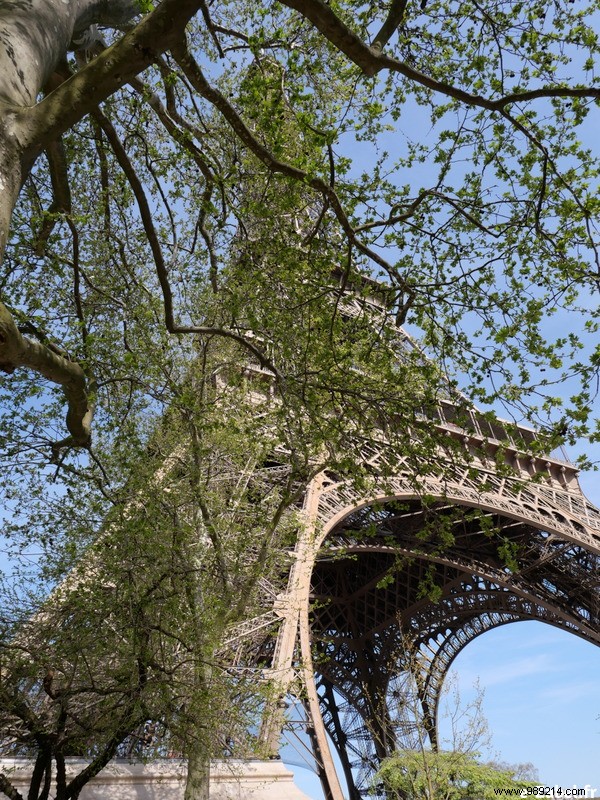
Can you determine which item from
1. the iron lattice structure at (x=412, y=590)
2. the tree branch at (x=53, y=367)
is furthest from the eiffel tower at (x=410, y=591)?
the tree branch at (x=53, y=367)

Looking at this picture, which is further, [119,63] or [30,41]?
[119,63]

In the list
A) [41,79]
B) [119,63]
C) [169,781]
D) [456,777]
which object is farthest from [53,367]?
[456,777]

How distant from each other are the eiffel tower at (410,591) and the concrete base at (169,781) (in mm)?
874

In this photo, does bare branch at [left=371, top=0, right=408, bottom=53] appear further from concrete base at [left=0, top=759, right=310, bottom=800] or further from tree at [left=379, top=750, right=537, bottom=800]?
tree at [left=379, top=750, right=537, bottom=800]

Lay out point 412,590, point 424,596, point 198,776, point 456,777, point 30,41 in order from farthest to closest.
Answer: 1. point 412,590
2. point 424,596
3. point 456,777
4. point 198,776
5. point 30,41

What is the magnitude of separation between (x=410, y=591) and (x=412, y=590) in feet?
0.83

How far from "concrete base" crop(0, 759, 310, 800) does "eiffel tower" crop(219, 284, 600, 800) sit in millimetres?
874

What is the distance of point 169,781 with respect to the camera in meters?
11.1

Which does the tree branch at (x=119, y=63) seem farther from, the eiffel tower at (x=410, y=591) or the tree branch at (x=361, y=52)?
the eiffel tower at (x=410, y=591)

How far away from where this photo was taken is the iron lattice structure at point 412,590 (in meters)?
15.6

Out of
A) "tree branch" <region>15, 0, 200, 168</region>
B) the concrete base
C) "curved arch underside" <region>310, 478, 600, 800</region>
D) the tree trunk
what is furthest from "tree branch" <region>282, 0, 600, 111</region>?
"curved arch underside" <region>310, 478, 600, 800</region>

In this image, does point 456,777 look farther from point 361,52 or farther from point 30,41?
point 30,41

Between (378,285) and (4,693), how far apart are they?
5.74 m

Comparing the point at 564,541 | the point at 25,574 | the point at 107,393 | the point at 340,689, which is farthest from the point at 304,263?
the point at 340,689
